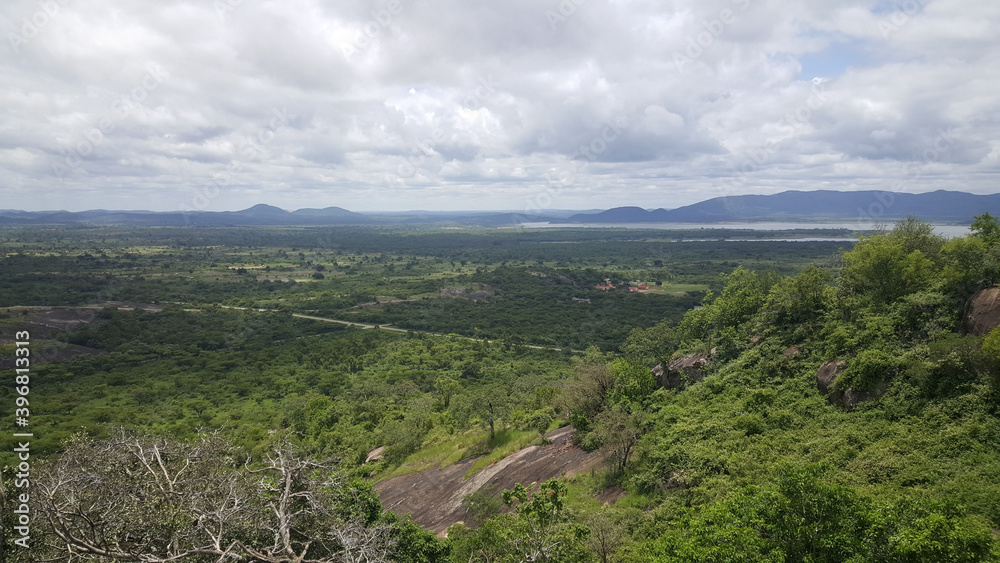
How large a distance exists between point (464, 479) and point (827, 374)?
81.0 ft

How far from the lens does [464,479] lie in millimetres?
34250

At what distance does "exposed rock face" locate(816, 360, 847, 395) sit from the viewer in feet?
84.8

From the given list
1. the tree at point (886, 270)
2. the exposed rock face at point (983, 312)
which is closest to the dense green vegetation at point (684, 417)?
the tree at point (886, 270)

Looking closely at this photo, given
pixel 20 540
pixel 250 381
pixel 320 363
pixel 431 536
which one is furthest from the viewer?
pixel 320 363

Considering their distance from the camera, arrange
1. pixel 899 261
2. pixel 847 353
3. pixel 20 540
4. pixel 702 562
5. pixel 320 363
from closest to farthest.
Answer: pixel 702 562 < pixel 20 540 < pixel 847 353 < pixel 899 261 < pixel 320 363

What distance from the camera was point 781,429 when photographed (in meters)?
24.2

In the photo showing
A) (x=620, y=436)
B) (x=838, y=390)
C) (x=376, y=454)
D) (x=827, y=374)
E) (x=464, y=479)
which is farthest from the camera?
(x=376, y=454)

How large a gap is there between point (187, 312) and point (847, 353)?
132 metres

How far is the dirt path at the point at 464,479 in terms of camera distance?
30.0m

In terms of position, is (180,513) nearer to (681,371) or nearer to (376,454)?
(681,371)

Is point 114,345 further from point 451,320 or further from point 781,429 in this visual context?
point 781,429

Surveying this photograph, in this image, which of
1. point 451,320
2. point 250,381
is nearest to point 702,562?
point 250,381

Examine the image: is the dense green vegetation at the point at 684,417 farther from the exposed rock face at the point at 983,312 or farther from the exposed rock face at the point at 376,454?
the exposed rock face at the point at 376,454

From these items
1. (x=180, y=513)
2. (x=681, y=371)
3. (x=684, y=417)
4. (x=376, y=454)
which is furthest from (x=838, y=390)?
(x=376, y=454)
